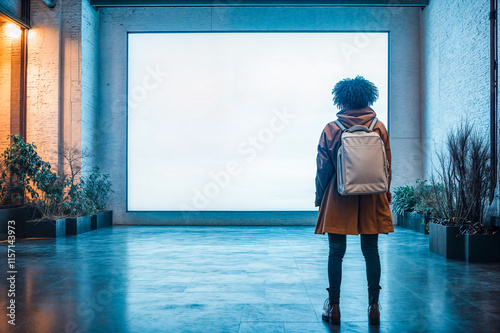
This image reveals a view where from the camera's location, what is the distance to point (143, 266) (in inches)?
169

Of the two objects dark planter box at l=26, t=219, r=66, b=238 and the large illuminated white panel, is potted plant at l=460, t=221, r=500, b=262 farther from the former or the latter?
dark planter box at l=26, t=219, r=66, b=238

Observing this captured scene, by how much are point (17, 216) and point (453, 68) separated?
7300 mm

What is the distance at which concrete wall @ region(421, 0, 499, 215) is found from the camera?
5.96 meters

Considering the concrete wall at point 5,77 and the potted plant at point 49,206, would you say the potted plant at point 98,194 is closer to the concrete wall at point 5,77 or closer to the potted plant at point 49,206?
the potted plant at point 49,206

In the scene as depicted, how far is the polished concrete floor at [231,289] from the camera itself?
2.53 metres

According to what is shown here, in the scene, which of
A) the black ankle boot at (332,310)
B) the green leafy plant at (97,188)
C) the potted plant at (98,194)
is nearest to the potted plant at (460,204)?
the black ankle boot at (332,310)

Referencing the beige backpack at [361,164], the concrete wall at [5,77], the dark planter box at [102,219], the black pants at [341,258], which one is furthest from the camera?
the dark planter box at [102,219]

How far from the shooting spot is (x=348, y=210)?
2527 mm

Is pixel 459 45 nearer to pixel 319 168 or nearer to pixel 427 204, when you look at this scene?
pixel 427 204

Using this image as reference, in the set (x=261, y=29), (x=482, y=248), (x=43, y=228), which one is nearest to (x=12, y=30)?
(x=43, y=228)

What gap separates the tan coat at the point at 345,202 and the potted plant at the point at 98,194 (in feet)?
20.0

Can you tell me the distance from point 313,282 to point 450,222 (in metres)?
2.24

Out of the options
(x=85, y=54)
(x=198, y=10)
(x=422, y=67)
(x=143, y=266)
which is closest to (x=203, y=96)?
(x=198, y=10)

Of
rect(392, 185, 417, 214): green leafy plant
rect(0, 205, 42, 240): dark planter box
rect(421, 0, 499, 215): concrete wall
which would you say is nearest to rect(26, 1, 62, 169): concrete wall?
rect(0, 205, 42, 240): dark planter box
